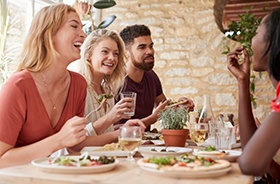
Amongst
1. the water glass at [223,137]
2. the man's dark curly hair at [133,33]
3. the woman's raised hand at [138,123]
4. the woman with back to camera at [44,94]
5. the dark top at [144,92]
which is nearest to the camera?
the woman with back to camera at [44,94]

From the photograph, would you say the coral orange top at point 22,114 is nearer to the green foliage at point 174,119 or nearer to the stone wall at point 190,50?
the green foliage at point 174,119

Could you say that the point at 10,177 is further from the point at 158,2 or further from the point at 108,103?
the point at 158,2

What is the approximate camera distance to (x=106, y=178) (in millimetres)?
1198

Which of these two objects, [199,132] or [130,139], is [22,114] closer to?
[130,139]

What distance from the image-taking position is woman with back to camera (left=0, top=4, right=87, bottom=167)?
5.60ft

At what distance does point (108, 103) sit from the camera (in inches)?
114

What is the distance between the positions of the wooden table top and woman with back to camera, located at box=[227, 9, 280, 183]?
0.22 ft

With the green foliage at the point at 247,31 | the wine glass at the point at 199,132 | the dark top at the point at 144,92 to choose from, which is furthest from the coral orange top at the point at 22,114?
the green foliage at the point at 247,31

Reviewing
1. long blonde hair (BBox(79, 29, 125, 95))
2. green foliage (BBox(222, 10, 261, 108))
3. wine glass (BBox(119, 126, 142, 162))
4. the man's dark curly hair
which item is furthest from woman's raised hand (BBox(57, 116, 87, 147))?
green foliage (BBox(222, 10, 261, 108))

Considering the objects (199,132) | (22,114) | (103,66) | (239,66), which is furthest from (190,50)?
(22,114)

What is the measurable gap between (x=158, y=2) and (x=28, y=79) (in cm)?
355

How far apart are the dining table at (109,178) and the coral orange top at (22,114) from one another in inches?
18.6

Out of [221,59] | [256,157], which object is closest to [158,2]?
[221,59]

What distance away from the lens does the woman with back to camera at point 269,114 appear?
4.09ft
